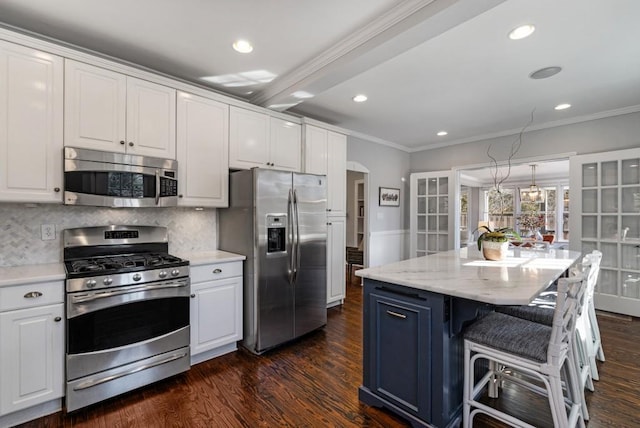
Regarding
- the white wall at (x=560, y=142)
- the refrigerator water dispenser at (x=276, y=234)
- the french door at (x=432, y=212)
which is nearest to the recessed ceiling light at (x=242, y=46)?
the refrigerator water dispenser at (x=276, y=234)

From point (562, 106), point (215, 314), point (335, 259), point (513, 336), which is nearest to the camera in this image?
point (513, 336)

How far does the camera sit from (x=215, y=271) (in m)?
2.66

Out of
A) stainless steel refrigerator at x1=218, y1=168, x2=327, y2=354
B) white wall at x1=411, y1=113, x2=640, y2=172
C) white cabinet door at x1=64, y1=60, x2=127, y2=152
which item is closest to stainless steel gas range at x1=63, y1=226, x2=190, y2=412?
stainless steel refrigerator at x1=218, y1=168, x2=327, y2=354

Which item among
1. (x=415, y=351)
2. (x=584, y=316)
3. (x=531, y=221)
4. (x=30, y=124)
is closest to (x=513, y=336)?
(x=415, y=351)

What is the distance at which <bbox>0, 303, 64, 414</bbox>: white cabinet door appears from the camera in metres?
1.76

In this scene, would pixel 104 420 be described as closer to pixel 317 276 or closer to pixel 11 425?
pixel 11 425

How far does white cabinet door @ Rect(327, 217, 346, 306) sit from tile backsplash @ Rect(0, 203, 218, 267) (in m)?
1.68

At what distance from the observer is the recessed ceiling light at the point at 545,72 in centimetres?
278

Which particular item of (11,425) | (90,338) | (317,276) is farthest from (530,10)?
(11,425)

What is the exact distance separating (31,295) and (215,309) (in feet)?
4.03

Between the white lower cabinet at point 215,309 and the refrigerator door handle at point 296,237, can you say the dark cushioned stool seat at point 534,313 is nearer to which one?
the refrigerator door handle at point 296,237

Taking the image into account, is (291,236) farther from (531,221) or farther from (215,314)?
(531,221)

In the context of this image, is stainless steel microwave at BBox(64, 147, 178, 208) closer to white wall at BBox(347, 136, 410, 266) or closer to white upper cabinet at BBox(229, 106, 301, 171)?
white upper cabinet at BBox(229, 106, 301, 171)

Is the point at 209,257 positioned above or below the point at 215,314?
above
